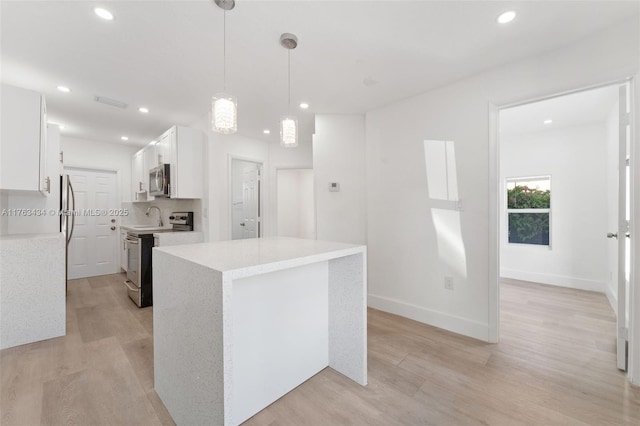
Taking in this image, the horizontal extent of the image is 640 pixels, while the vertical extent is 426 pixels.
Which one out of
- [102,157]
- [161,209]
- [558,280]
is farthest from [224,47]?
[558,280]

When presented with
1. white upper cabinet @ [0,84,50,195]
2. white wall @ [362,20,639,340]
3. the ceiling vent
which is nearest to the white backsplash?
the ceiling vent

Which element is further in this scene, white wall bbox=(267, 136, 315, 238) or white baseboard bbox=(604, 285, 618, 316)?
white wall bbox=(267, 136, 315, 238)

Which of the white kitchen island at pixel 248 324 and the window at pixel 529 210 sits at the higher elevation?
the window at pixel 529 210

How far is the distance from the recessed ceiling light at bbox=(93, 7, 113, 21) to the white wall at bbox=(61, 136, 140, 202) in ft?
13.1

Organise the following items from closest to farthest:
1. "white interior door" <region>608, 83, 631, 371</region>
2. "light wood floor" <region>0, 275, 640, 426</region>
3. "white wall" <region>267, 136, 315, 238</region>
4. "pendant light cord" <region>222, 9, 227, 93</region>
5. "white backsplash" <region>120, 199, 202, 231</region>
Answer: "light wood floor" <region>0, 275, 640, 426</region> → "pendant light cord" <region>222, 9, 227, 93</region> → "white interior door" <region>608, 83, 631, 371</region> → "white backsplash" <region>120, 199, 202, 231</region> → "white wall" <region>267, 136, 315, 238</region>

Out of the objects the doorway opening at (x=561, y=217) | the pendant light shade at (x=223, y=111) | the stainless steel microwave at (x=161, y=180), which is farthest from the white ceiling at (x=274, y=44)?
the stainless steel microwave at (x=161, y=180)

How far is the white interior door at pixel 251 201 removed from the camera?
4762 millimetres

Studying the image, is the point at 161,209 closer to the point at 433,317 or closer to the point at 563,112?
the point at 433,317

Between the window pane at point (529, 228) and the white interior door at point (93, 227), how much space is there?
288 inches

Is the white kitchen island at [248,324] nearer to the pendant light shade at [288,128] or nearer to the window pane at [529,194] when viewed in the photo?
Answer: the pendant light shade at [288,128]

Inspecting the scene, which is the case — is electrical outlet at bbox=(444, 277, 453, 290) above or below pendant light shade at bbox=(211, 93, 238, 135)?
below

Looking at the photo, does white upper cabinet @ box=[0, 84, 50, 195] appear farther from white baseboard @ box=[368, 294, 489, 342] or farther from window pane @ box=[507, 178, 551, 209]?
window pane @ box=[507, 178, 551, 209]

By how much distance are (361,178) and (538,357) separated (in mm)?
2391

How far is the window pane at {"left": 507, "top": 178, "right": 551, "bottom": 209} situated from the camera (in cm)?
421
